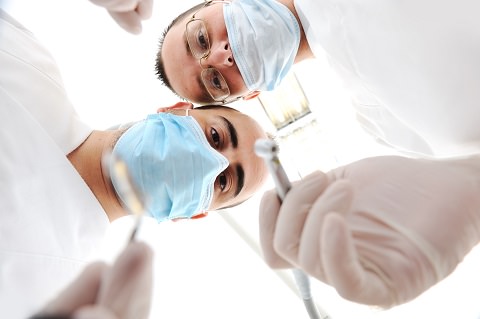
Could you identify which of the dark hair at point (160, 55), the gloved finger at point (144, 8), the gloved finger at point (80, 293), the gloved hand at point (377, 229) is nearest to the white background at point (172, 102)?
the dark hair at point (160, 55)

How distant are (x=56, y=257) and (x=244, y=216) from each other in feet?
3.87

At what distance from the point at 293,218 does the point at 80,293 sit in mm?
378

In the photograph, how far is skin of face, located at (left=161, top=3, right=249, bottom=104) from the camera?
5.16 feet

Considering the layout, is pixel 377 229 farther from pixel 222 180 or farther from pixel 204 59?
pixel 204 59

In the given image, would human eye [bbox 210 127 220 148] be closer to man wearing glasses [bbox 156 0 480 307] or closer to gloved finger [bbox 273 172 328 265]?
man wearing glasses [bbox 156 0 480 307]

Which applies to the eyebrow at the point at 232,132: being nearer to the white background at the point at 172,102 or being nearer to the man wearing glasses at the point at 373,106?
the man wearing glasses at the point at 373,106

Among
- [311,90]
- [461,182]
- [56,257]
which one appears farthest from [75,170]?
[311,90]

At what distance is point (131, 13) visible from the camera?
111 cm

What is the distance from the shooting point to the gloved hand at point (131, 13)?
1059 mm

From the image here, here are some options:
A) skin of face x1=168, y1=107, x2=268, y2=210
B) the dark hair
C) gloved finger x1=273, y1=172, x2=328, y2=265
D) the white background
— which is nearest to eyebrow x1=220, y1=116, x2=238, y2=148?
skin of face x1=168, y1=107, x2=268, y2=210

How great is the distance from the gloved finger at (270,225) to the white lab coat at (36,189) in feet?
1.90

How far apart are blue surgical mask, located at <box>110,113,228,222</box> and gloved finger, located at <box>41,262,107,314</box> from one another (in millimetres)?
669

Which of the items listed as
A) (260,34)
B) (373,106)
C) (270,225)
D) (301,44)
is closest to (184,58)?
(260,34)

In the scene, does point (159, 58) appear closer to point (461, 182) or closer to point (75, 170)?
point (75, 170)
